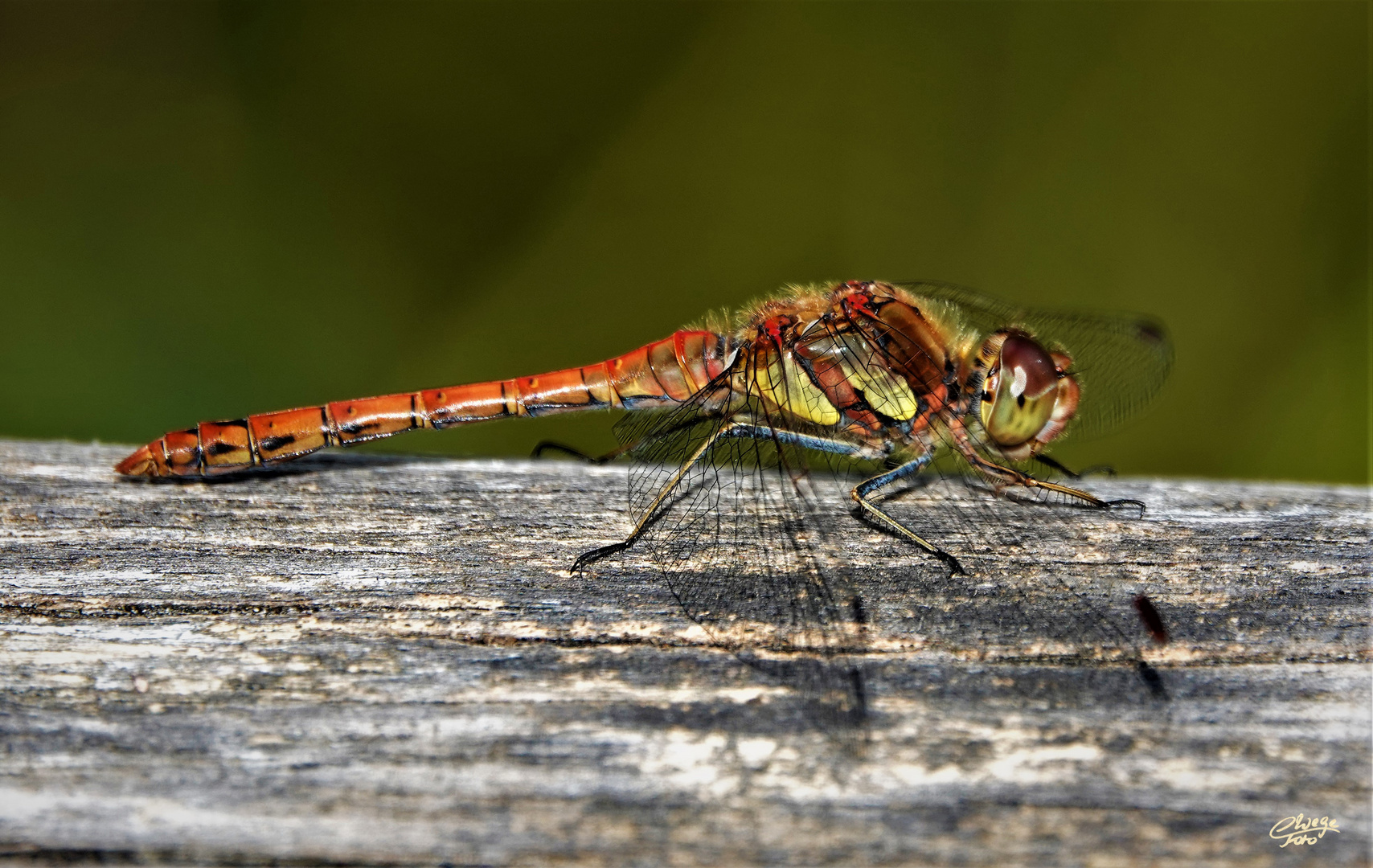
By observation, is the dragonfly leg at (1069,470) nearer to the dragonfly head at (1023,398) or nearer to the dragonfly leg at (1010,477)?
the dragonfly head at (1023,398)

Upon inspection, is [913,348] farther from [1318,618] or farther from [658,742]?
[658,742]

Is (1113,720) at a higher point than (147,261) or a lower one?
lower

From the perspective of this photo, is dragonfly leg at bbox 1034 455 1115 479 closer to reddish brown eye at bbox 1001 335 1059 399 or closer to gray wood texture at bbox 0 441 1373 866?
reddish brown eye at bbox 1001 335 1059 399

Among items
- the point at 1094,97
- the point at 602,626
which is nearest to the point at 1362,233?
the point at 1094,97

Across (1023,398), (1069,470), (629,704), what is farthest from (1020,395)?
(629,704)

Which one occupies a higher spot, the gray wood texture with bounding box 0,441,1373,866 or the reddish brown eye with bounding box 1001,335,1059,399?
the reddish brown eye with bounding box 1001,335,1059,399

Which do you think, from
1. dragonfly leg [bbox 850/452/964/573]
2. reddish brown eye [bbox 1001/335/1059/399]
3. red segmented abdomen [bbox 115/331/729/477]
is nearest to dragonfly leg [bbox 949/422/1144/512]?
dragonfly leg [bbox 850/452/964/573]

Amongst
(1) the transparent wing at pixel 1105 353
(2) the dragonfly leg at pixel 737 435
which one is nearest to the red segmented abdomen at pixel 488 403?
(2) the dragonfly leg at pixel 737 435
